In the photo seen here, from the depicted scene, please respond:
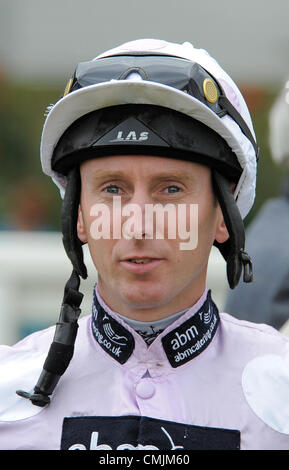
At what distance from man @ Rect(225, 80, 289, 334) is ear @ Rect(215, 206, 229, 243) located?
1345 millimetres

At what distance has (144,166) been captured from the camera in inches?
102

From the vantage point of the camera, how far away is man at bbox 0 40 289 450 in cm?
258

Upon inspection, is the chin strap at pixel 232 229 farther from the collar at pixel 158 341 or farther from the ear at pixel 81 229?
the ear at pixel 81 229

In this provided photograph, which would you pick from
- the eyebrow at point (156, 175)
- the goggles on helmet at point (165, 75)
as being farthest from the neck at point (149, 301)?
the goggles on helmet at point (165, 75)

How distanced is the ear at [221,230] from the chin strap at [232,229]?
3 centimetres

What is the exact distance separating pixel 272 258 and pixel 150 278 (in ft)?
6.21

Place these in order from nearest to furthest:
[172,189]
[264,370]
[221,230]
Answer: [172,189] < [264,370] < [221,230]

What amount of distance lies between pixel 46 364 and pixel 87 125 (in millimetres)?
772

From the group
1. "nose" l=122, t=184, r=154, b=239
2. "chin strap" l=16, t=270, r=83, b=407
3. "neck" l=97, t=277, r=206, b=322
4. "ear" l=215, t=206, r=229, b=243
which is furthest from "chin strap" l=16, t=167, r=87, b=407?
"ear" l=215, t=206, r=229, b=243

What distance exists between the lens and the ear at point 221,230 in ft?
9.29

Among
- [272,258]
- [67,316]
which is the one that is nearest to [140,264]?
[67,316]

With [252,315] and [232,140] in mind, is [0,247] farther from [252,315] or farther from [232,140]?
[232,140]

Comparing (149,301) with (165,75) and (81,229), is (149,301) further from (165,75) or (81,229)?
(165,75)

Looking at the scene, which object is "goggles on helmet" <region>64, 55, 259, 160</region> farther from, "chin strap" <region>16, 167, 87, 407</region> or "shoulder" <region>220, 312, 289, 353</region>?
"shoulder" <region>220, 312, 289, 353</region>
